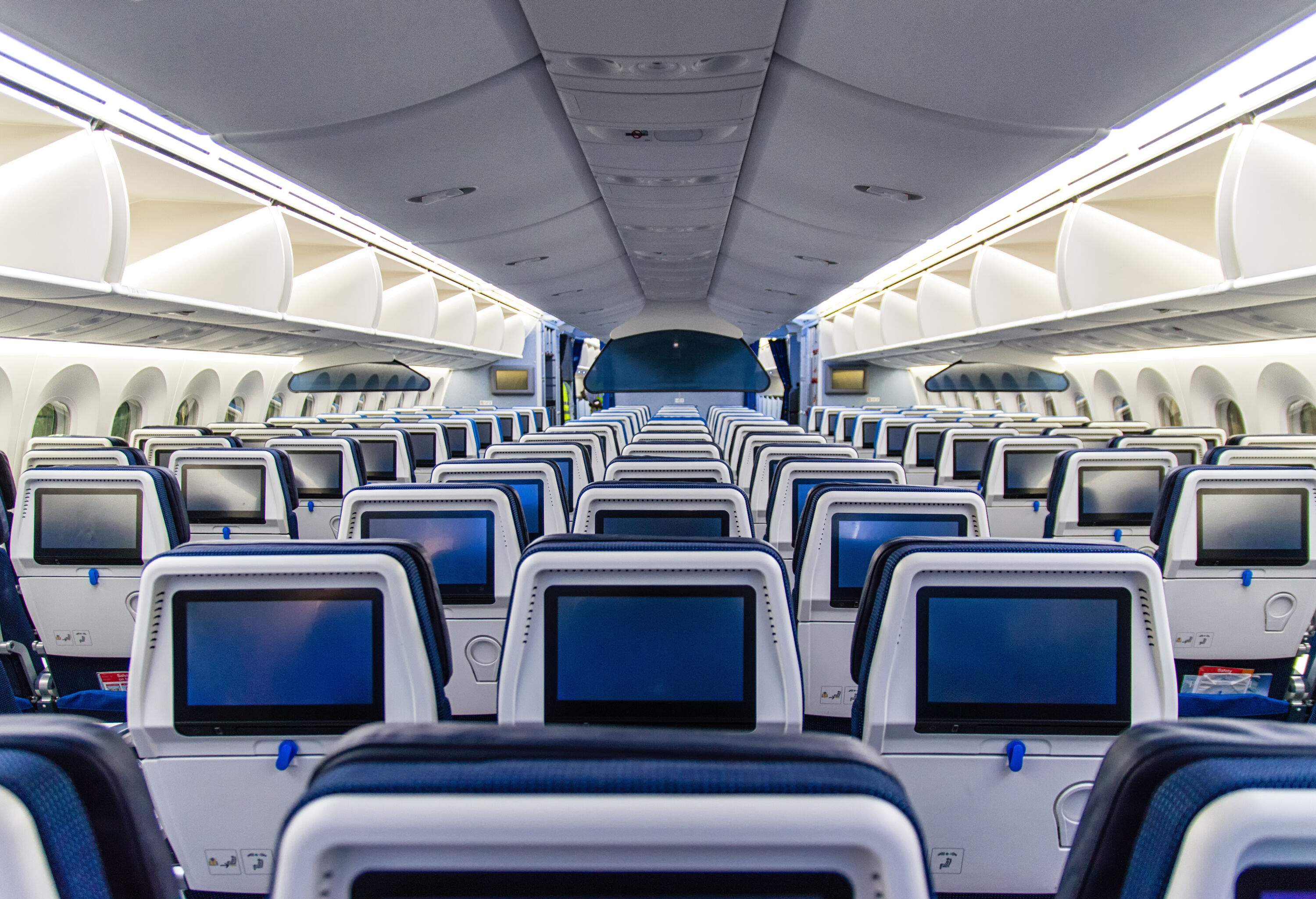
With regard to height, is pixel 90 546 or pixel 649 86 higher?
pixel 649 86

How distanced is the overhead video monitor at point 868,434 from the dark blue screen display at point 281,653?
40.8ft

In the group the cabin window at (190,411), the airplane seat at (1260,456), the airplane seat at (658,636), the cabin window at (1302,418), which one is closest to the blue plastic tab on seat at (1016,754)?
the airplane seat at (658,636)

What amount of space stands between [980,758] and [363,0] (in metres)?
2.94

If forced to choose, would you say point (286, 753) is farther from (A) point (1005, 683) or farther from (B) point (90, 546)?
(B) point (90, 546)

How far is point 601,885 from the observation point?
2.64 ft

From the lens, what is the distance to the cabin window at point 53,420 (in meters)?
11.6

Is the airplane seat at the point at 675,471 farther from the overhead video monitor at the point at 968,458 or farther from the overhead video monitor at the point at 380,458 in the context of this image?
the overhead video monitor at the point at 968,458

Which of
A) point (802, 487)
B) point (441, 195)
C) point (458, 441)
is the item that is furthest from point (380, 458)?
point (802, 487)

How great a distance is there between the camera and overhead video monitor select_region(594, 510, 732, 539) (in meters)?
3.79

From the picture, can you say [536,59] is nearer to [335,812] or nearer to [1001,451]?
[335,812]

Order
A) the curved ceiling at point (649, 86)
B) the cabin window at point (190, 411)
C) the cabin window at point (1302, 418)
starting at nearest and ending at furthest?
the curved ceiling at point (649, 86)
the cabin window at point (1302, 418)
the cabin window at point (190, 411)

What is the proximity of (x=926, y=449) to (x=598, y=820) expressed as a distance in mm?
10043

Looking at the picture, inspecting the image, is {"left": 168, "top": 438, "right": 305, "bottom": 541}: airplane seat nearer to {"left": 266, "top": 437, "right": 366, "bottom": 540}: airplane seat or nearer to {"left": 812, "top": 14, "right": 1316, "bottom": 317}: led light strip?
{"left": 266, "top": 437, "right": 366, "bottom": 540}: airplane seat

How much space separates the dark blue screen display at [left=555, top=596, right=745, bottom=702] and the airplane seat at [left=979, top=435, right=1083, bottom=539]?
505cm
